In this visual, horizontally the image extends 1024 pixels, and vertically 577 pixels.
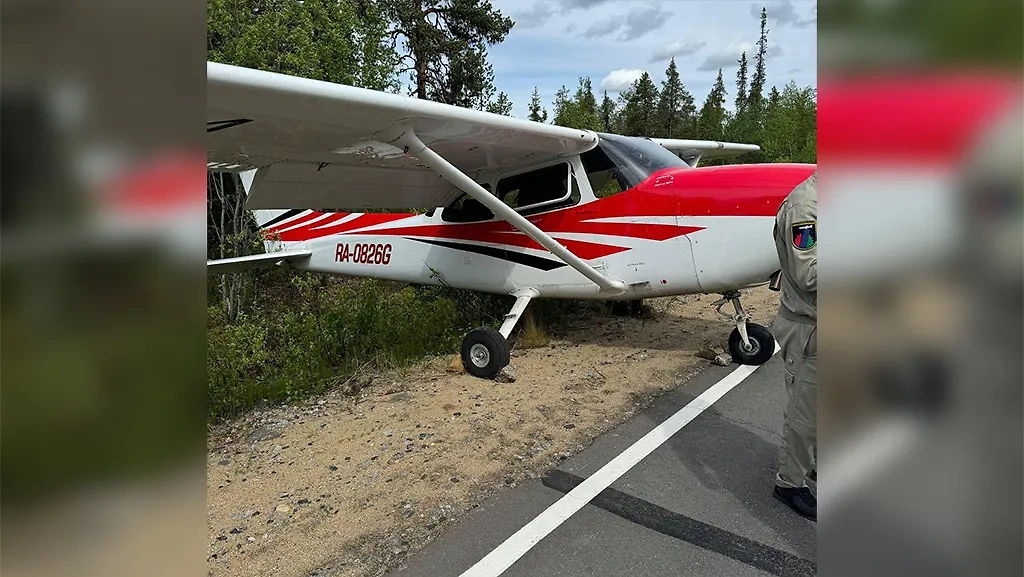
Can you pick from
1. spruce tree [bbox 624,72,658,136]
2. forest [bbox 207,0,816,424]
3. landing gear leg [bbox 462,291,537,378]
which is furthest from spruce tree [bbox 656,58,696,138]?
landing gear leg [bbox 462,291,537,378]

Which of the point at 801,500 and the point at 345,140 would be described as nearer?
the point at 801,500

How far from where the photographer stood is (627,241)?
18.3 ft

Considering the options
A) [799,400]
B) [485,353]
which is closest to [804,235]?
[799,400]

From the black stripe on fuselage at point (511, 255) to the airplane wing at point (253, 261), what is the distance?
245 cm

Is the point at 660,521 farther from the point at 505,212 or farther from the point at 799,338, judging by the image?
the point at 505,212

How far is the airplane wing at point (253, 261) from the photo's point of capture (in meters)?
7.16

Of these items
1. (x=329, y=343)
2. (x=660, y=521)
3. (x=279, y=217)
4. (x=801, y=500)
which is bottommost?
(x=660, y=521)

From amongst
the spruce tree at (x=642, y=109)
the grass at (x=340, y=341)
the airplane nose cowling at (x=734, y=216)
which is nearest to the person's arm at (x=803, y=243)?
the airplane nose cowling at (x=734, y=216)

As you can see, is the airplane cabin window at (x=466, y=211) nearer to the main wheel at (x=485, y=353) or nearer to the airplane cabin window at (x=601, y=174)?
the airplane cabin window at (x=601, y=174)

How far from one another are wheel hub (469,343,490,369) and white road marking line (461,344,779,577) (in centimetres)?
185

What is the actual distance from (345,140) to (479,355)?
2213 mm

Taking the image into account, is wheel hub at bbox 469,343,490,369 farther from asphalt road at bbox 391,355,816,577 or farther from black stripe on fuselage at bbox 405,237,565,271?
asphalt road at bbox 391,355,816,577
